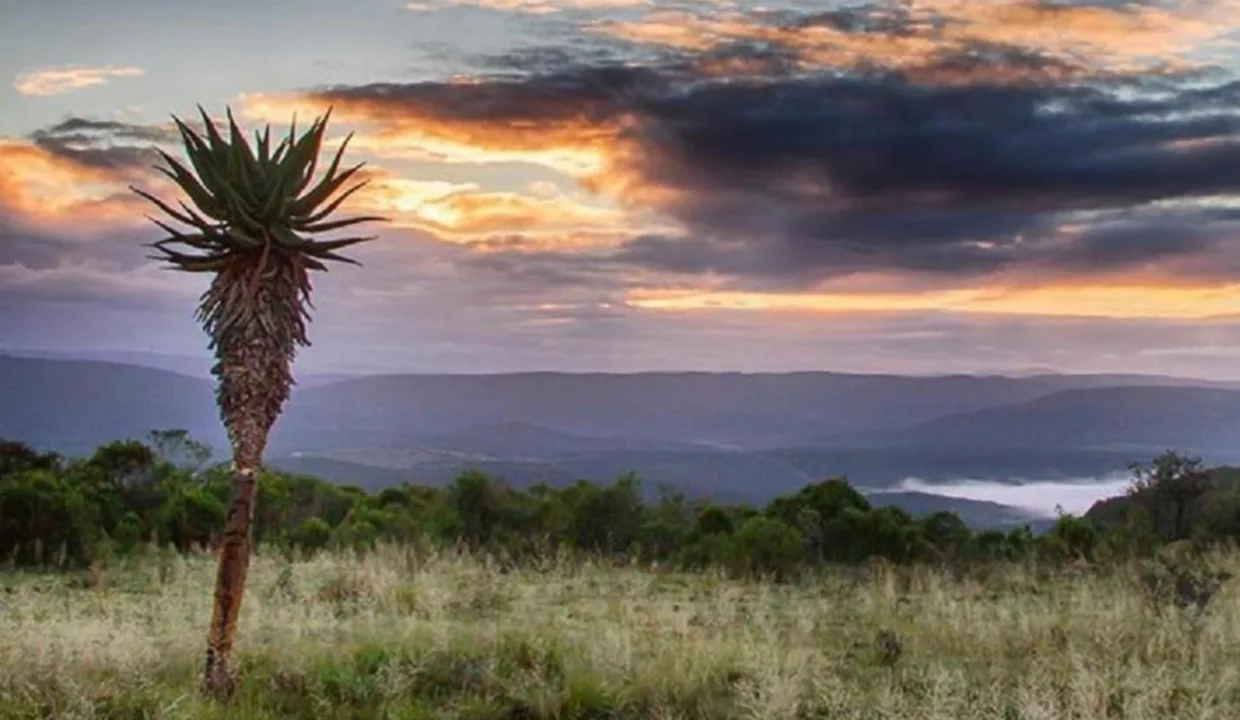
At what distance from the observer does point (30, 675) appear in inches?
486

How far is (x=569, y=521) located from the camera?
2733cm

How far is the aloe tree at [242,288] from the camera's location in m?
12.3

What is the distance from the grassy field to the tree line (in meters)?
5.33

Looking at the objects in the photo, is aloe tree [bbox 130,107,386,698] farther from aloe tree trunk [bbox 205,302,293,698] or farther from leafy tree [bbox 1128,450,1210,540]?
leafy tree [bbox 1128,450,1210,540]

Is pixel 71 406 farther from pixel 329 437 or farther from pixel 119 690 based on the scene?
pixel 119 690

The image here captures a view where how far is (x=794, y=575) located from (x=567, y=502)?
21.7 ft

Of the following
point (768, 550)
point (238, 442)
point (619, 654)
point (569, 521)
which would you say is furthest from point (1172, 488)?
point (238, 442)

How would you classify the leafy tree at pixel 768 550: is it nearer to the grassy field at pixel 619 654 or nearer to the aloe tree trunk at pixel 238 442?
the grassy field at pixel 619 654

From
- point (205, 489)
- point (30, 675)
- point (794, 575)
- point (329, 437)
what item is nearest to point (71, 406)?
point (329, 437)

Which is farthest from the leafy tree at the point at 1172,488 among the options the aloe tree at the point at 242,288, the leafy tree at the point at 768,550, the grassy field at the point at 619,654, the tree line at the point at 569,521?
the aloe tree at the point at 242,288

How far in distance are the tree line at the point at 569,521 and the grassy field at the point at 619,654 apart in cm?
533

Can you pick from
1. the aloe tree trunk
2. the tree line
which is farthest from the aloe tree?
the tree line

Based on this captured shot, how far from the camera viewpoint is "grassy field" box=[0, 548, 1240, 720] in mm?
11883

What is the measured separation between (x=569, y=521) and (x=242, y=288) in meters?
15.6
